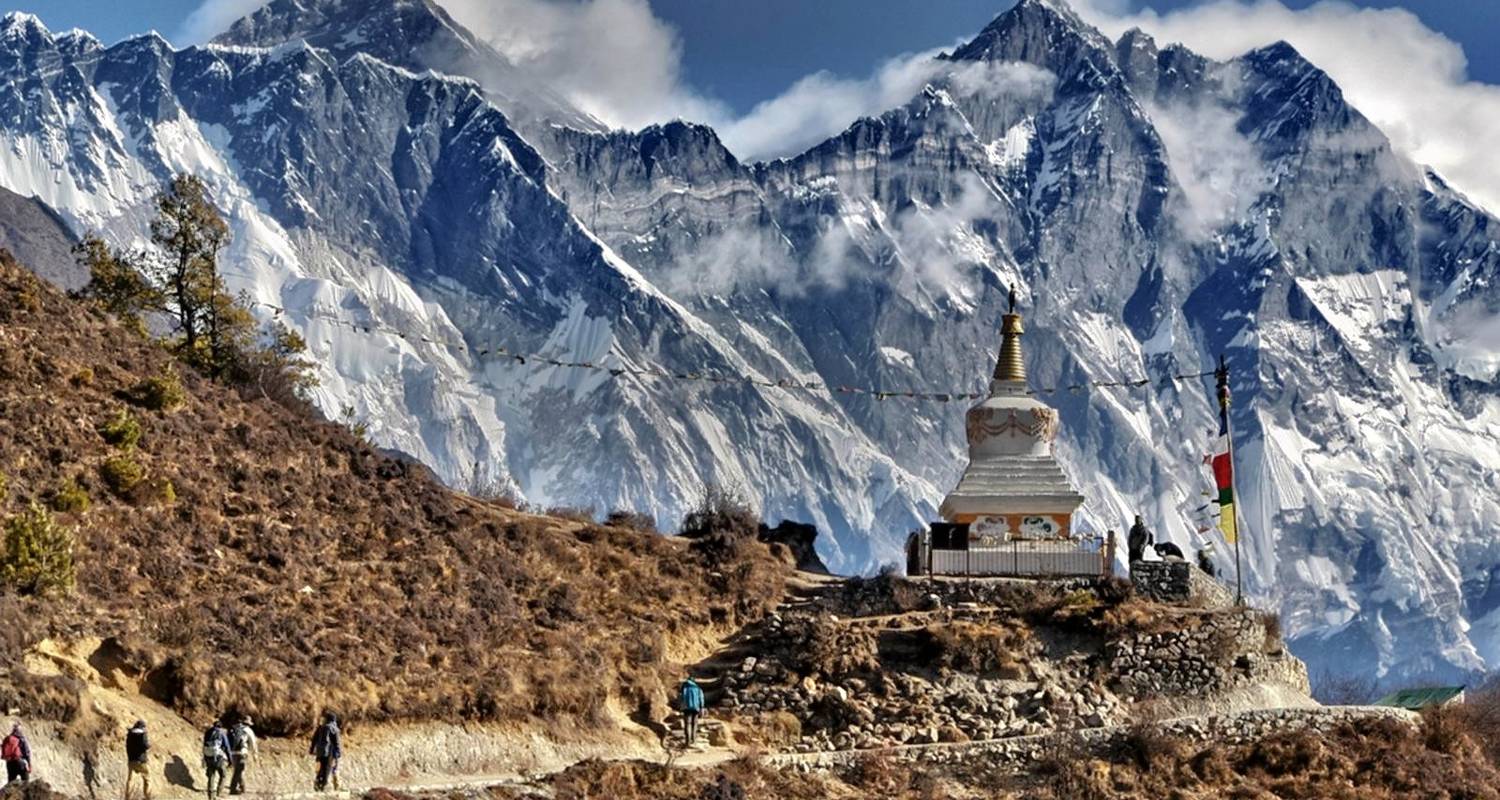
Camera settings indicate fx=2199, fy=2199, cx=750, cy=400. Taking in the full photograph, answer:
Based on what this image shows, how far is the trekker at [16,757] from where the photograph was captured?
129 ft

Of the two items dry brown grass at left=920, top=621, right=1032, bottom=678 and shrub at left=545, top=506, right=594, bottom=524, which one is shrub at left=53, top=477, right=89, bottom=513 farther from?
dry brown grass at left=920, top=621, right=1032, bottom=678

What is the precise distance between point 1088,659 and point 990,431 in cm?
1996

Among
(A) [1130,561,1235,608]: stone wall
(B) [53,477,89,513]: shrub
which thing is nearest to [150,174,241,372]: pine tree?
(B) [53,477,89,513]: shrub

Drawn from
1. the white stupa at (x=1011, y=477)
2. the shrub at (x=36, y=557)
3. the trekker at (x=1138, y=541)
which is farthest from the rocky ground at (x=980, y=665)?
the shrub at (x=36, y=557)

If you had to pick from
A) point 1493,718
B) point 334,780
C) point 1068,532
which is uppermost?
point 1068,532

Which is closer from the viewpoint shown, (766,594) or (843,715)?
(843,715)

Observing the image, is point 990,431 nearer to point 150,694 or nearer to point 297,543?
point 297,543

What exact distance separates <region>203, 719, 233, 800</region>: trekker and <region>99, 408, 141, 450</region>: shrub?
41.1ft

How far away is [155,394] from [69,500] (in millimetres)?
6886

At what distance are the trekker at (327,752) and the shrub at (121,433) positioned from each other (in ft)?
39.4

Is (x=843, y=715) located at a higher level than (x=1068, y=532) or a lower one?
lower

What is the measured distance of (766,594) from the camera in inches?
2480

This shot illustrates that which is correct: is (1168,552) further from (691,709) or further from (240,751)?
(240,751)

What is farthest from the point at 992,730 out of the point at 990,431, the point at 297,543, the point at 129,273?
the point at 129,273
